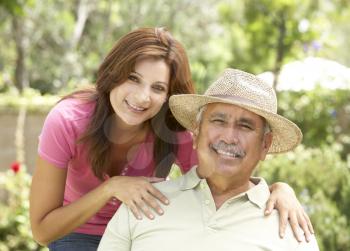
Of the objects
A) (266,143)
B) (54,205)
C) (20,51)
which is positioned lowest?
(20,51)

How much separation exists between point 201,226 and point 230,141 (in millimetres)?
328

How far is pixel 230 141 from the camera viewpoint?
8.59 ft

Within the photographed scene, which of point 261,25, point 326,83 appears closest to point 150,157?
point 326,83

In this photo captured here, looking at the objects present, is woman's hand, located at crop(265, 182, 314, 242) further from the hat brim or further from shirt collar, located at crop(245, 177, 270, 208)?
the hat brim

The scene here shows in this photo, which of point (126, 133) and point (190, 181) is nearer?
point (190, 181)

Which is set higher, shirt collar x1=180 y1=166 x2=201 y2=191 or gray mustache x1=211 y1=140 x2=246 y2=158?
gray mustache x1=211 y1=140 x2=246 y2=158

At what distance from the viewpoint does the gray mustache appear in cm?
261

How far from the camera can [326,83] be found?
977 centimetres

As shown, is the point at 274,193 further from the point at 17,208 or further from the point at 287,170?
the point at 17,208

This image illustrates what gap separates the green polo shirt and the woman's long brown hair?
0.37 metres

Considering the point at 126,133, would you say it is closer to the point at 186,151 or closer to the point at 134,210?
the point at 186,151

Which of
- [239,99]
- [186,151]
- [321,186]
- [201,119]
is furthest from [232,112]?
[321,186]

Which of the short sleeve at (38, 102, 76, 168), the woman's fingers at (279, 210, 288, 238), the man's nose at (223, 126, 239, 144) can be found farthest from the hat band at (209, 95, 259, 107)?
the short sleeve at (38, 102, 76, 168)

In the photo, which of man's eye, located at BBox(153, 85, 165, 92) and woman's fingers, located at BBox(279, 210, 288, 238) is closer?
woman's fingers, located at BBox(279, 210, 288, 238)
